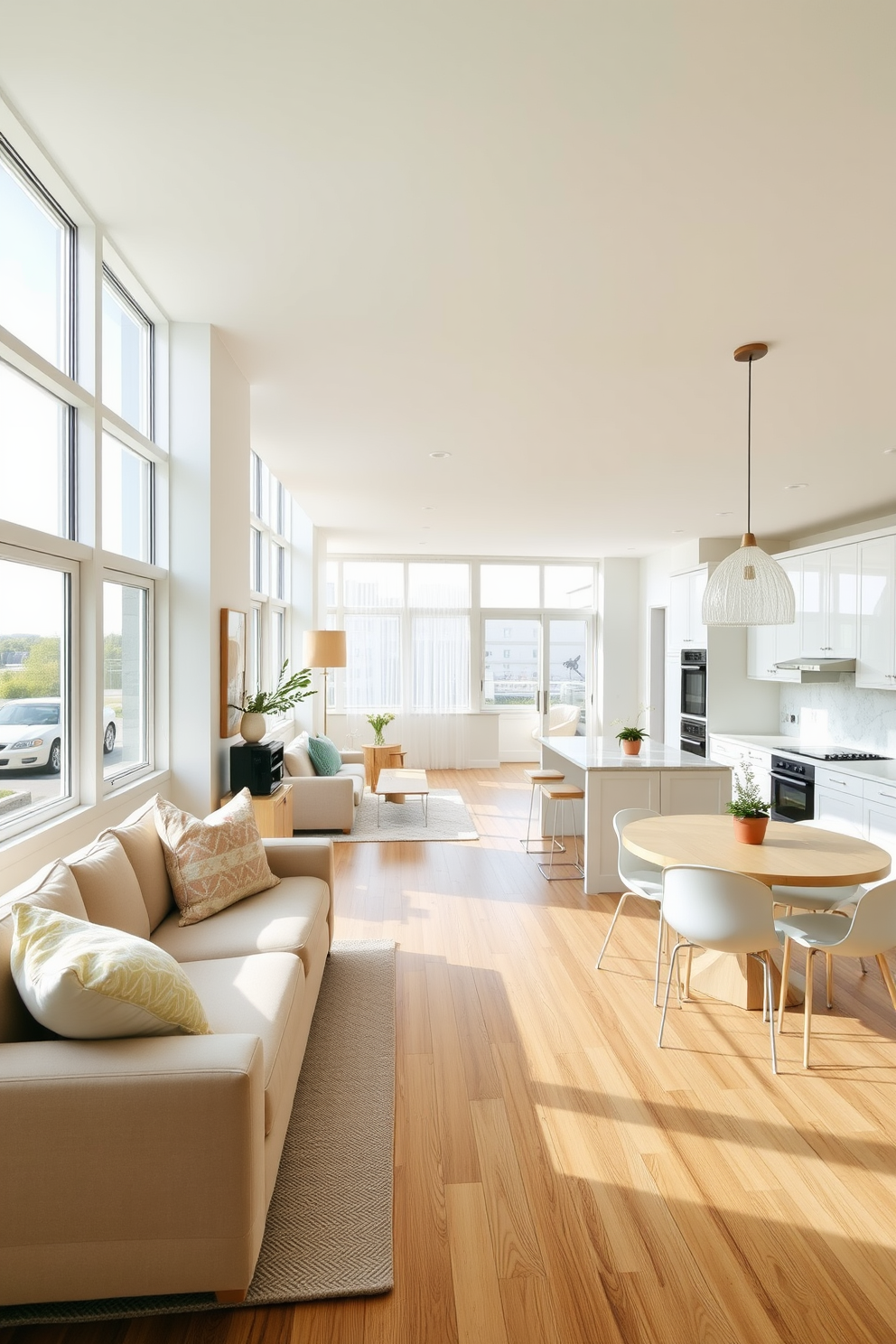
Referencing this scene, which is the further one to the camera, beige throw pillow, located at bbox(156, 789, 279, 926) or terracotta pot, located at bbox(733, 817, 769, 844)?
terracotta pot, located at bbox(733, 817, 769, 844)

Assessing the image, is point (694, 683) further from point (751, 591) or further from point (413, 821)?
point (751, 591)

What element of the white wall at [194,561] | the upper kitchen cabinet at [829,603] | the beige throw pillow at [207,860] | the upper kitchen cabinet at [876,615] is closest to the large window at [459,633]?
the upper kitchen cabinet at [829,603]

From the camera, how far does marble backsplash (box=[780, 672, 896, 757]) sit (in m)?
6.18

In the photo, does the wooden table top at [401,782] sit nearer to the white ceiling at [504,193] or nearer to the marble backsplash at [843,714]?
the white ceiling at [504,193]

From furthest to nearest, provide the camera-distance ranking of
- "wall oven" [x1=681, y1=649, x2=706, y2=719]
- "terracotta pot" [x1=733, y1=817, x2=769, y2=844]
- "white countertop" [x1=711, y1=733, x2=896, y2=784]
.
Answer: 1. "wall oven" [x1=681, y1=649, x2=706, y2=719]
2. "white countertop" [x1=711, y1=733, x2=896, y2=784]
3. "terracotta pot" [x1=733, y1=817, x2=769, y2=844]

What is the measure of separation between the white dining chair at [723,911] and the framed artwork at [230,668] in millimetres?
2231

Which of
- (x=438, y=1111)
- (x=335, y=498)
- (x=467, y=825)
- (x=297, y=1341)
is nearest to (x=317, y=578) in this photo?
(x=335, y=498)

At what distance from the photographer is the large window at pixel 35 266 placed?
7.52 ft

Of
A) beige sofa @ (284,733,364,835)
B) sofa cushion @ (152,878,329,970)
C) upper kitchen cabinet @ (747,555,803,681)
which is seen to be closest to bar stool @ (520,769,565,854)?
beige sofa @ (284,733,364,835)

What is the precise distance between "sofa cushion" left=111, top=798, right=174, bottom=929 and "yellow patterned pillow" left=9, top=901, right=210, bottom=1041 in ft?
2.60

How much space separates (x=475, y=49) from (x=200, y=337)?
2035 millimetres

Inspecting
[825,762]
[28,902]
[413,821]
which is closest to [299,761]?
[413,821]

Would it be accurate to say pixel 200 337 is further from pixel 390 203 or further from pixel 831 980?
pixel 831 980

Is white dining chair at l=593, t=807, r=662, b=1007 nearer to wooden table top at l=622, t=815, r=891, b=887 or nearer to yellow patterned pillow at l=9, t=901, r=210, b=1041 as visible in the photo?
wooden table top at l=622, t=815, r=891, b=887
